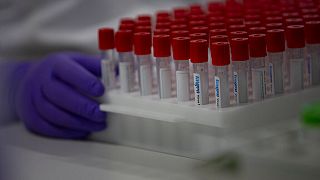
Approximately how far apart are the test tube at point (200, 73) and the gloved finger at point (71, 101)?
1.13 ft

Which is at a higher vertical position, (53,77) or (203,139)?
(53,77)

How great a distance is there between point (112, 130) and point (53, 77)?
0.27 m

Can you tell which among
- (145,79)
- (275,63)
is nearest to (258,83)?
(275,63)

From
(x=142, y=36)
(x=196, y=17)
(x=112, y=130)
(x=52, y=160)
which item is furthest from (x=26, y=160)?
(x=196, y=17)

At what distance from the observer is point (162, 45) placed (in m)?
1.48

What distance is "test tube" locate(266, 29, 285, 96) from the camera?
141cm

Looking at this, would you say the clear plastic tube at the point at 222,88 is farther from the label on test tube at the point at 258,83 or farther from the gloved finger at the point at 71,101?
the gloved finger at the point at 71,101

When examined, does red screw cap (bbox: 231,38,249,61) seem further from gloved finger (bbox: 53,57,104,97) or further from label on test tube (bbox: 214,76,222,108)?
gloved finger (bbox: 53,57,104,97)

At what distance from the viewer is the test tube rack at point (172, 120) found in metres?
1.28

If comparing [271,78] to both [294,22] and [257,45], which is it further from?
[294,22]

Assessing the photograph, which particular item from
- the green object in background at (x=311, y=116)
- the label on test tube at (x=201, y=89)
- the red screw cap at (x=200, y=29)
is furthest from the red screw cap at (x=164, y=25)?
the green object in background at (x=311, y=116)

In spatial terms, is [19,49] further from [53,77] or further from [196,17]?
[196,17]

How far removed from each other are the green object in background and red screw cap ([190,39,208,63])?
65cm

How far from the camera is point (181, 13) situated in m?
1.88
